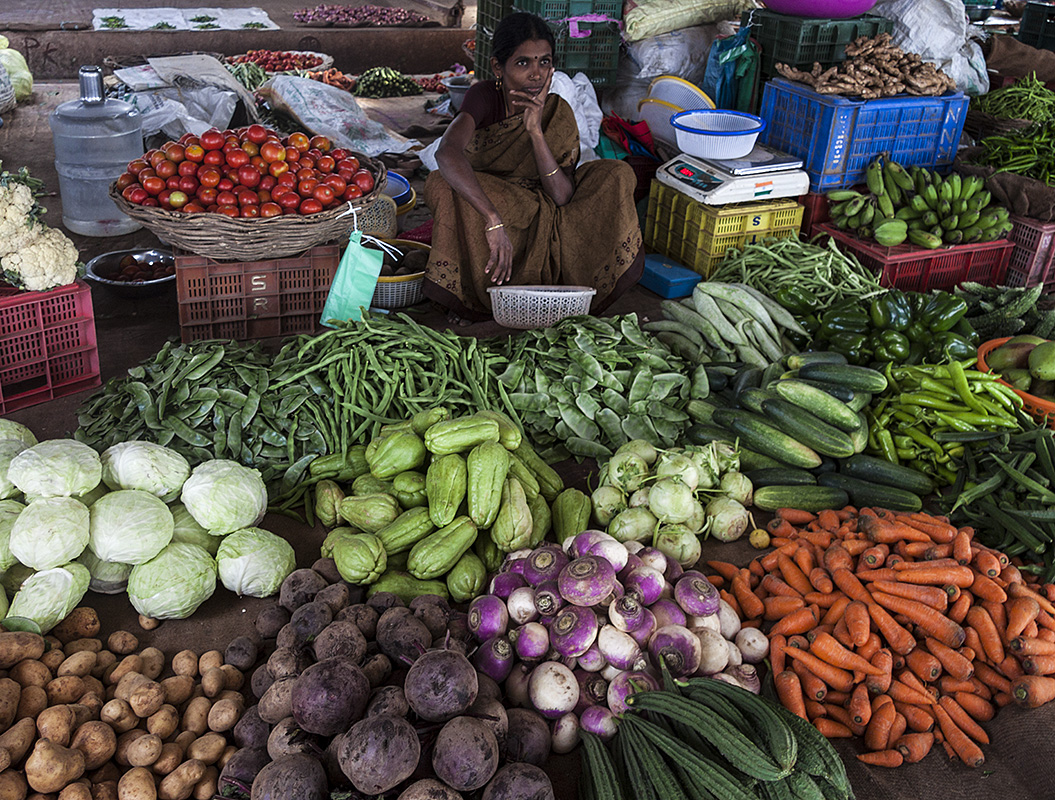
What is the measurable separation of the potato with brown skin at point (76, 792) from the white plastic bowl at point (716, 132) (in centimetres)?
425

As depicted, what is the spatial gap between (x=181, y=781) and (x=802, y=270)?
3.62 m

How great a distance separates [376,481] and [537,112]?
6.92ft

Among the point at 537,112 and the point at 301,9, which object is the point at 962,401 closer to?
the point at 537,112

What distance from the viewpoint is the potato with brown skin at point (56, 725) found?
1.88m

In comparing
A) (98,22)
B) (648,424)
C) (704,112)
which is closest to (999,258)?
(704,112)

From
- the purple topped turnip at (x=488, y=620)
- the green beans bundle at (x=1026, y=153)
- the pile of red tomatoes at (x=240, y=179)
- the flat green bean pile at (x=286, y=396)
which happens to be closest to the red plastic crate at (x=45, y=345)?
the flat green bean pile at (x=286, y=396)

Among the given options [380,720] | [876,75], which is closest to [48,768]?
[380,720]

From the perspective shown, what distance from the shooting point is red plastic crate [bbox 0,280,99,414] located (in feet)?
10.5

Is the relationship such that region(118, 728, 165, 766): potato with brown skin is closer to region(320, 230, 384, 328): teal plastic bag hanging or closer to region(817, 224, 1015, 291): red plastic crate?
region(320, 230, 384, 328): teal plastic bag hanging

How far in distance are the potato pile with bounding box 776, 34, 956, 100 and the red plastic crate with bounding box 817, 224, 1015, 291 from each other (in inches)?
32.7

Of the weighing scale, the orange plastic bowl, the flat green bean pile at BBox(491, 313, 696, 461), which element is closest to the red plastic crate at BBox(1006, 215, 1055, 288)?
the weighing scale

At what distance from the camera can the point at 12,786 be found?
175 centimetres

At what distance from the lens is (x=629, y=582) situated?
2.29 metres

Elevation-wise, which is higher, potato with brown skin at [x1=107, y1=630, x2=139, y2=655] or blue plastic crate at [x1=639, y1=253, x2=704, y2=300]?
blue plastic crate at [x1=639, y1=253, x2=704, y2=300]
